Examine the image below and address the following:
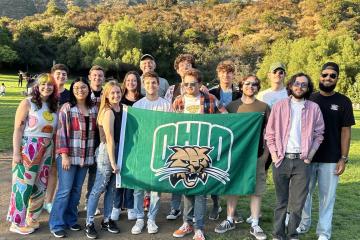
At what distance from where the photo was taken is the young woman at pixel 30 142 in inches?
207

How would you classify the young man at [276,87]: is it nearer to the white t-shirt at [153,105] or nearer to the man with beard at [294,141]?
the man with beard at [294,141]

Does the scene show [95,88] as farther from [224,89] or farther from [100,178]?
[224,89]

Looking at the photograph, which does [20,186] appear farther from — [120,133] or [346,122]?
[346,122]

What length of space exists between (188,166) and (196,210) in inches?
22.9

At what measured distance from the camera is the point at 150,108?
18.5ft

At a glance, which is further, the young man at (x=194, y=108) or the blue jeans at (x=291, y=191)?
the young man at (x=194, y=108)

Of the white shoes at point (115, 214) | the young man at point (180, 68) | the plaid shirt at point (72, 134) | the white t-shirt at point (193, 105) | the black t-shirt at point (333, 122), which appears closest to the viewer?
the black t-shirt at point (333, 122)

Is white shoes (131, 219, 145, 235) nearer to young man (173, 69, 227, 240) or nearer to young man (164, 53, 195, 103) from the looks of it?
young man (173, 69, 227, 240)

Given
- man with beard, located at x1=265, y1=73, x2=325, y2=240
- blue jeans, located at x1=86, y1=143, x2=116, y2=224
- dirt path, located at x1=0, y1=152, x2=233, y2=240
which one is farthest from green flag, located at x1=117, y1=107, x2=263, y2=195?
dirt path, located at x1=0, y1=152, x2=233, y2=240

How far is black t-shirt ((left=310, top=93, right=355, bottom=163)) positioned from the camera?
5059mm

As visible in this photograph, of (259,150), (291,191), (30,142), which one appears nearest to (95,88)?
(30,142)

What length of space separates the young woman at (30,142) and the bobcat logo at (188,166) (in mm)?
1635

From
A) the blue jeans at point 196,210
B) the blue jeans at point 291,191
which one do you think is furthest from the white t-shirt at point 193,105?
the blue jeans at point 291,191

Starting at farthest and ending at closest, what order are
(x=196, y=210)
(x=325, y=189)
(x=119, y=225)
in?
(x=119, y=225) < (x=196, y=210) < (x=325, y=189)
